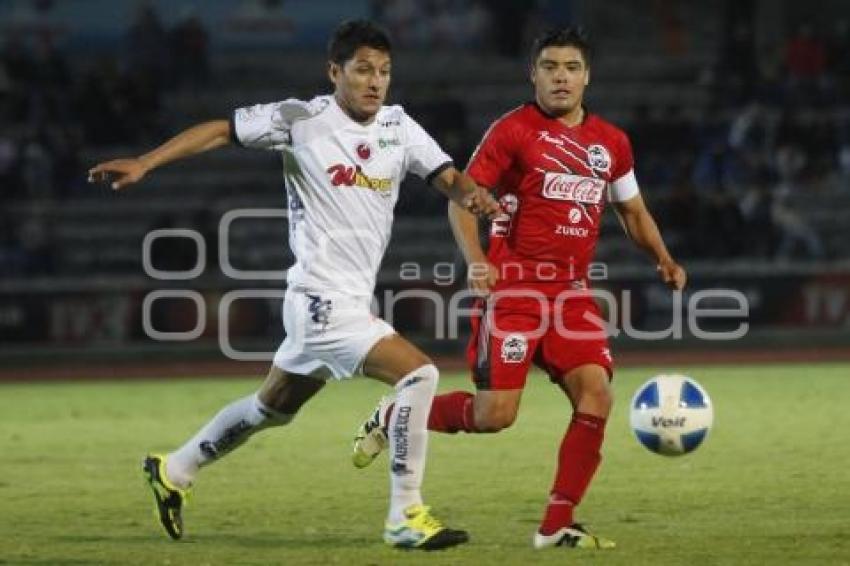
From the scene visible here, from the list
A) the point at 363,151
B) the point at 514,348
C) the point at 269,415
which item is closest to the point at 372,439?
the point at 269,415

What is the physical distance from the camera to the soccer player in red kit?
323 inches

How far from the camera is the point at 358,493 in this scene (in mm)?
9773

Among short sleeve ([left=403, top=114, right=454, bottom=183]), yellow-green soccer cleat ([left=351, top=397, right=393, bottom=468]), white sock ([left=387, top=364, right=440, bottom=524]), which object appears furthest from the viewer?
yellow-green soccer cleat ([left=351, top=397, right=393, bottom=468])

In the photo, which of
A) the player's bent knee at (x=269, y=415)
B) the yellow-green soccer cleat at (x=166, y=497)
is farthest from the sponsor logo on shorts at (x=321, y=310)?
the yellow-green soccer cleat at (x=166, y=497)

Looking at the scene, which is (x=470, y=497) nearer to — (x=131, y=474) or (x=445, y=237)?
(x=131, y=474)

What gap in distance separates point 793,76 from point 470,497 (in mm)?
16728

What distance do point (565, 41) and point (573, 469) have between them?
186 centimetres

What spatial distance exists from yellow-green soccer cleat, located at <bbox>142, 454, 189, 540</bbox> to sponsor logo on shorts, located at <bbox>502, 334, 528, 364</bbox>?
4.97 feet

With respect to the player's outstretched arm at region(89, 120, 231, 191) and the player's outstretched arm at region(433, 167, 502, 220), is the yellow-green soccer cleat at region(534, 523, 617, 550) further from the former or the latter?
the player's outstretched arm at region(89, 120, 231, 191)

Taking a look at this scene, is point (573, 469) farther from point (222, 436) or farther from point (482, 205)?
point (222, 436)

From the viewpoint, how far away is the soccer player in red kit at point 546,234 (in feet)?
26.9

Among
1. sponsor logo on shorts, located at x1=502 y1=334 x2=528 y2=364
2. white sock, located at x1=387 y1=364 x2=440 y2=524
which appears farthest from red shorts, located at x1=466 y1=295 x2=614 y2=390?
white sock, located at x1=387 y1=364 x2=440 y2=524

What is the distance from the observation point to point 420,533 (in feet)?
24.6

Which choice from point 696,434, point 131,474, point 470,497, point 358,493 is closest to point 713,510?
point 696,434
